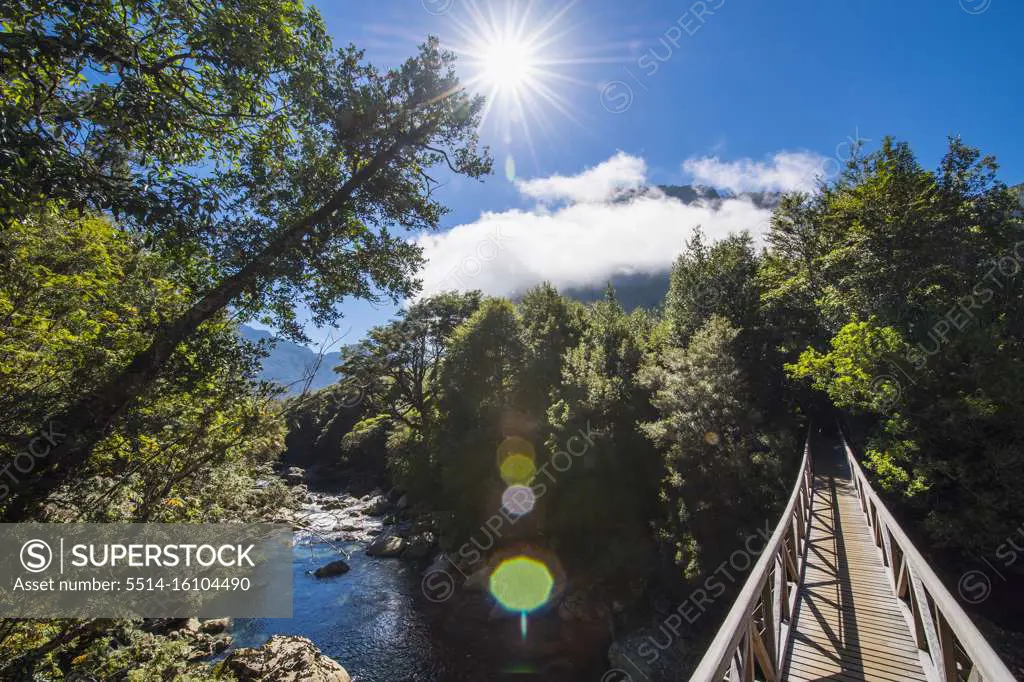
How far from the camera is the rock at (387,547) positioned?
85.3 feet

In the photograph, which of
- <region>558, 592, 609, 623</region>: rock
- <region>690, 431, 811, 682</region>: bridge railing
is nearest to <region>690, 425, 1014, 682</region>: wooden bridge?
<region>690, 431, 811, 682</region>: bridge railing

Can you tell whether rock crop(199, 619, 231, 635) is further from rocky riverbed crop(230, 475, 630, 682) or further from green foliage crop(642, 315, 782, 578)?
green foliage crop(642, 315, 782, 578)

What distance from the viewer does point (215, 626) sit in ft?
56.0

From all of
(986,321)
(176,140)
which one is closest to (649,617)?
(986,321)

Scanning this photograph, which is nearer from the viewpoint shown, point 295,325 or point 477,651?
point 295,325

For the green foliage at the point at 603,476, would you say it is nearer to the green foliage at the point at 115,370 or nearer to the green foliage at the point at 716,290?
the green foliage at the point at 716,290

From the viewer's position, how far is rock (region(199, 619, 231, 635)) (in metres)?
16.7

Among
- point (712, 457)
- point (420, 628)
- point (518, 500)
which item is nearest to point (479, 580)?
point (420, 628)

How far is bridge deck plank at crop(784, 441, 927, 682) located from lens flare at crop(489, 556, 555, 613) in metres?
14.0

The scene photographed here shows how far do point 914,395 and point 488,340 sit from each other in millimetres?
21942

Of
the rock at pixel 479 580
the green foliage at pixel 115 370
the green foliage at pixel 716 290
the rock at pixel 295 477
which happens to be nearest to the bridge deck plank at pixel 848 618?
the green foliage at pixel 115 370

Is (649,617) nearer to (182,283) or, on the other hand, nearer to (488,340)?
(488,340)

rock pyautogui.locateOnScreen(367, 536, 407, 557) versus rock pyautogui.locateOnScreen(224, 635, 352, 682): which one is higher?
rock pyautogui.locateOnScreen(367, 536, 407, 557)

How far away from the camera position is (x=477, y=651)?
1664 centimetres
